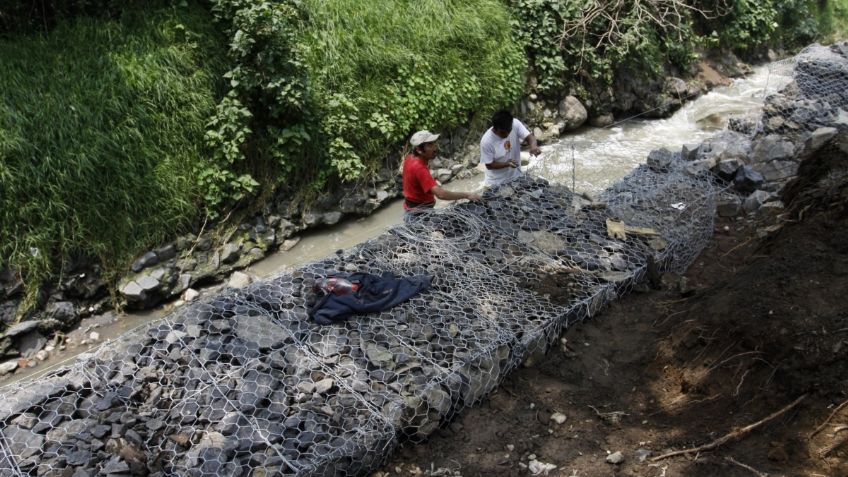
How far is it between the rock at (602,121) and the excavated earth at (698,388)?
617cm

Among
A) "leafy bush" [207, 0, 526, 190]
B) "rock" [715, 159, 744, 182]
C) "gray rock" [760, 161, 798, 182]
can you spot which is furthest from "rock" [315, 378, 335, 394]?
"gray rock" [760, 161, 798, 182]

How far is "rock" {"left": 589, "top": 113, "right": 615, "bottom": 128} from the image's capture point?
38.3 ft

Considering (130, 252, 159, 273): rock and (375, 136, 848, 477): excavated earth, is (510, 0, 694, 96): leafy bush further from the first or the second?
(130, 252, 159, 273): rock

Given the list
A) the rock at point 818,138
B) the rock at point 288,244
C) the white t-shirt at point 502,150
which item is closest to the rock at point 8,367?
the rock at point 288,244

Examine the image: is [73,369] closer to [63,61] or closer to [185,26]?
[63,61]

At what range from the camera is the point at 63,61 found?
24.6ft

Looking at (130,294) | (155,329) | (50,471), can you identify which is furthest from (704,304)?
(130,294)

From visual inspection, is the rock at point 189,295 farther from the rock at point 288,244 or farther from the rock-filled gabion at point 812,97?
the rock-filled gabion at point 812,97

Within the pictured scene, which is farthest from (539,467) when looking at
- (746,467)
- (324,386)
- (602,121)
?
(602,121)

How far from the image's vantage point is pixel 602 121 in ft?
38.3

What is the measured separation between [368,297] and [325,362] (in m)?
0.74

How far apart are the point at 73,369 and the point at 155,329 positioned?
61 centimetres

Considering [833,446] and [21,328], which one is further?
[21,328]

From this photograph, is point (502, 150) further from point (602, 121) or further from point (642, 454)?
point (602, 121)
